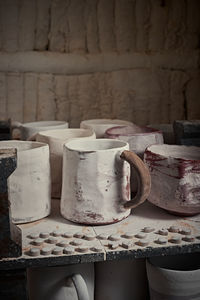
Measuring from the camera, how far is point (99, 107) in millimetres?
1607

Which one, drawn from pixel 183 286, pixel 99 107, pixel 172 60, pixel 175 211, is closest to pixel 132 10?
pixel 172 60

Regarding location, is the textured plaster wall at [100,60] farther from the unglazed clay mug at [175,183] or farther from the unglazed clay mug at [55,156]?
the unglazed clay mug at [175,183]

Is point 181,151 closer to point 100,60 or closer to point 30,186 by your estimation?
point 30,186

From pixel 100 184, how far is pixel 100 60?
732 mm

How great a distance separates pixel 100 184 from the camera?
0.97 metres

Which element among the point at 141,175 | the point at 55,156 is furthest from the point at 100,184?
the point at 55,156

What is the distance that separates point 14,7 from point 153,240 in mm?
984

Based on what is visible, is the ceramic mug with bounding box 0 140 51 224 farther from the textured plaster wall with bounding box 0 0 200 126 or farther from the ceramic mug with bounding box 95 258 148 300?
the textured plaster wall with bounding box 0 0 200 126

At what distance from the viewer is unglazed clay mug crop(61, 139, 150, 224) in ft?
3.18

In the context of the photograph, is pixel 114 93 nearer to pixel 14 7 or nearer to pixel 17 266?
pixel 14 7

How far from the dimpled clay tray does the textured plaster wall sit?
2.08 ft

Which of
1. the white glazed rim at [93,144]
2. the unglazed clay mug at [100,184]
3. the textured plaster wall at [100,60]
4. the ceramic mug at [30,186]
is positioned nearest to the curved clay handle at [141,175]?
the unglazed clay mug at [100,184]

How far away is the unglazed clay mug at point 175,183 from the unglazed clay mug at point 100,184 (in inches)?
2.8

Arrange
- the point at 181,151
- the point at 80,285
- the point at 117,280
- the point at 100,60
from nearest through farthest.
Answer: the point at 80,285 → the point at 117,280 → the point at 181,151 → the point at 100,60
